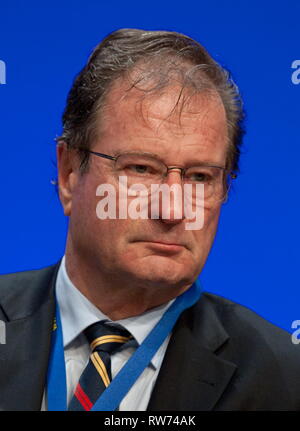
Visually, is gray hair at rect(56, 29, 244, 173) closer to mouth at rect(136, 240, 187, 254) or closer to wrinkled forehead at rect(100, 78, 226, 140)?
wrinkled forehead at rect(100, 78, 226, 140)

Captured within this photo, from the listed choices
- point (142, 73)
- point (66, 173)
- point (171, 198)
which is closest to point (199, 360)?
point (171, 198)

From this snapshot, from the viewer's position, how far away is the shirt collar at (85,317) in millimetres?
2336

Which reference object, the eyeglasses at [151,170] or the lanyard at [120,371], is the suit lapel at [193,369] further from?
the eyeglasses at [151,170]

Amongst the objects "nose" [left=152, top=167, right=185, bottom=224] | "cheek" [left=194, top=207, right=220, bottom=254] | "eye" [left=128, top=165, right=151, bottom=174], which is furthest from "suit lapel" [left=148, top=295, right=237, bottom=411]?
"eye" [left=128, top=165, right=151, bottom=174]

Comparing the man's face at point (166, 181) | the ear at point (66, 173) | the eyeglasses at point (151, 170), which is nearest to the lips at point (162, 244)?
the man's face at point (166, 181)

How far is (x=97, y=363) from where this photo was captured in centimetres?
225

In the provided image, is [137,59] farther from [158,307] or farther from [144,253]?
[158,307]

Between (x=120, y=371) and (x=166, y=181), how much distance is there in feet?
1.96

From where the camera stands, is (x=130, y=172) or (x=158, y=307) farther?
(x=158, y=307)

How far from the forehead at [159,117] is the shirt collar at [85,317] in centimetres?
54

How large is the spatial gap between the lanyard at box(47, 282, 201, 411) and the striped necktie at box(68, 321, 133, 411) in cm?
4

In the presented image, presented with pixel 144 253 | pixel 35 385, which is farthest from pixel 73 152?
pixel 35 385

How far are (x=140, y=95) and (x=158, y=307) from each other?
0.70 metres

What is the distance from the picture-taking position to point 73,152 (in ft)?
8.05
